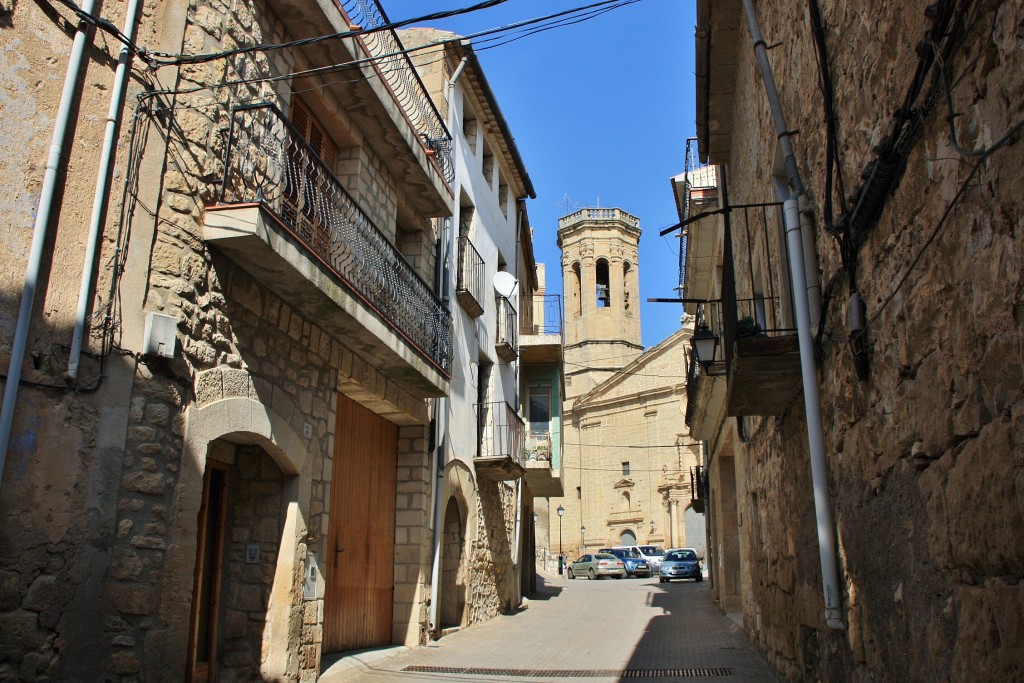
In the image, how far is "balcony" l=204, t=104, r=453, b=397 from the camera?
246 inches

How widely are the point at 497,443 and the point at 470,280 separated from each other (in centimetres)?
310

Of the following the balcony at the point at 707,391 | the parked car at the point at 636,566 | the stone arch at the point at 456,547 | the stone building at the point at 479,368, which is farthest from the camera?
the parked car at the point at 636,566

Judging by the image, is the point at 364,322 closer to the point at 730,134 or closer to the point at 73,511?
the point at 73,511

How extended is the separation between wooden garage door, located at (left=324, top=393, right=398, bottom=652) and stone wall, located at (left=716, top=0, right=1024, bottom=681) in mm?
5163

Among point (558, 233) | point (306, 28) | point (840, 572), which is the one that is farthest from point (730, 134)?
point (558, 233)

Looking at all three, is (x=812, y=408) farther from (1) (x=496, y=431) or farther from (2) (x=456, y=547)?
(1) (x=496, y=431)

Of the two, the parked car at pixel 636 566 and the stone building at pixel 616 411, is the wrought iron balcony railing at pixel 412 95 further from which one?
the stone building at pixel 616 411

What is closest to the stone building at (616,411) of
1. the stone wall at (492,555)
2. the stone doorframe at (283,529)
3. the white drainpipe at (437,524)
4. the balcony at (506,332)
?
the stone wall at (492,555)

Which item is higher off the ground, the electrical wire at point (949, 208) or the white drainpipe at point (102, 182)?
the white drainpipe at point (102, 182)

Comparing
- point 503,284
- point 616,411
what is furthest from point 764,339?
point 616,411

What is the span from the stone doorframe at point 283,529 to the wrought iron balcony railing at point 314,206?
4.76 feet

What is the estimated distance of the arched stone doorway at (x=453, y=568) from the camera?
12352 millimetres

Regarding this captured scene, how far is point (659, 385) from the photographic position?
49.1 meters

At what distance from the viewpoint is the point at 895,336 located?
369cm
